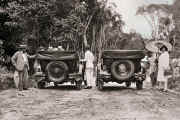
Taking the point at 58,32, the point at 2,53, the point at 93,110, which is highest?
the point at 58,32

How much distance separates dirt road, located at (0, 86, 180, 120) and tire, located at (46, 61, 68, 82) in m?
1.37

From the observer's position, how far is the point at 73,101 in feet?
41.8

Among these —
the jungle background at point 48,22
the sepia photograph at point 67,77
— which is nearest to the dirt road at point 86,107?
the sepia photograph at point 67,77

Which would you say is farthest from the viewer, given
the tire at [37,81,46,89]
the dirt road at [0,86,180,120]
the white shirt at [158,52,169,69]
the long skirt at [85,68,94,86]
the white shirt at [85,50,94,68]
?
the white shirt at [85,50,94,68]

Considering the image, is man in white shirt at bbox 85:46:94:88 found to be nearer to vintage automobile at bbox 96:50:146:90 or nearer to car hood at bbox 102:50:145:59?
vintage automobile at bbox 96:50:146:90

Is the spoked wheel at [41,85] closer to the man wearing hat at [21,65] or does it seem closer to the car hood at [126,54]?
the man wearing hat at [21,65]

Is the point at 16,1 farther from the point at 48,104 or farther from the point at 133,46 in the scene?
the point at 133,46

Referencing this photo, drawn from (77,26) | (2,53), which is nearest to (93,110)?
(2,53)

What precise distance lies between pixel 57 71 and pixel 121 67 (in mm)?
2747

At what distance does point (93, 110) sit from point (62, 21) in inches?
726

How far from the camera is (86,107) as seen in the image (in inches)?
449

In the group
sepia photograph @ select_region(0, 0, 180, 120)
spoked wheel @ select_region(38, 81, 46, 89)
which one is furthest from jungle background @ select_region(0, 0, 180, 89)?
spoked wheel @ select_region(38, 81, 46, 89)

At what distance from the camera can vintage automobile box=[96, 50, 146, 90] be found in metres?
16.0

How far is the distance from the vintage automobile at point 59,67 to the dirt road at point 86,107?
1.42m
